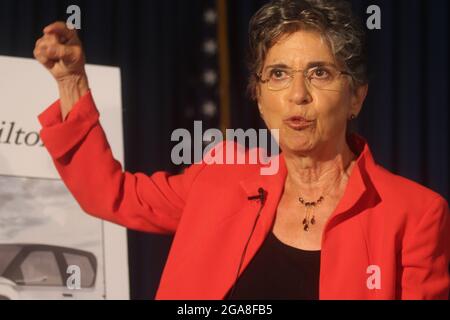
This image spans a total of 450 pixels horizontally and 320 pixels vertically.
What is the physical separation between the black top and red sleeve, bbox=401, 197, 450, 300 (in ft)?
0.65

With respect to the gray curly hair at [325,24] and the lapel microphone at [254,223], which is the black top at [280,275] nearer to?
the lapel microphone at [254,223]

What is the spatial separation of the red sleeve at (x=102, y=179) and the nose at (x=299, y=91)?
11.9 inches

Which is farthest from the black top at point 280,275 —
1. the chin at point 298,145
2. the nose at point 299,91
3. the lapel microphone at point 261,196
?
the nose at point 299,91

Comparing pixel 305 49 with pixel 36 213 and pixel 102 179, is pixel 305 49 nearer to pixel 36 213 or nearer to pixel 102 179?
pixel 102 179

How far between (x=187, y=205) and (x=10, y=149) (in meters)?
0.68

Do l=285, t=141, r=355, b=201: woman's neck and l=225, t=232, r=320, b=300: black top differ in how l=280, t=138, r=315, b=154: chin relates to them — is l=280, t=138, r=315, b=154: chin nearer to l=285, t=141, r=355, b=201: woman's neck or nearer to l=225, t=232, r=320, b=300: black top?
l=285, t=141, r=355, b=201: woman's neck

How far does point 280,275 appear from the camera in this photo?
1.74m

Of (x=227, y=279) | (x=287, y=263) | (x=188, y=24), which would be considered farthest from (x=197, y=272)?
(x=188, y=24)

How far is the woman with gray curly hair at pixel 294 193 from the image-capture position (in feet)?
5.71

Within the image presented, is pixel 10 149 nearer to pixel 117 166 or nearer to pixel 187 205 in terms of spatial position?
pixel 117 166

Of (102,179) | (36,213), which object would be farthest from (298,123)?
(36,213)

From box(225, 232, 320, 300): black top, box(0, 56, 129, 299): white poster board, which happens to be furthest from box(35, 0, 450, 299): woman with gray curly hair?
box(0, 56, 129, 299): white poster board

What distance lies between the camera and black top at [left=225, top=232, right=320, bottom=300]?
68.7 inches

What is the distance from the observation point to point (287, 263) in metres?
1.75
